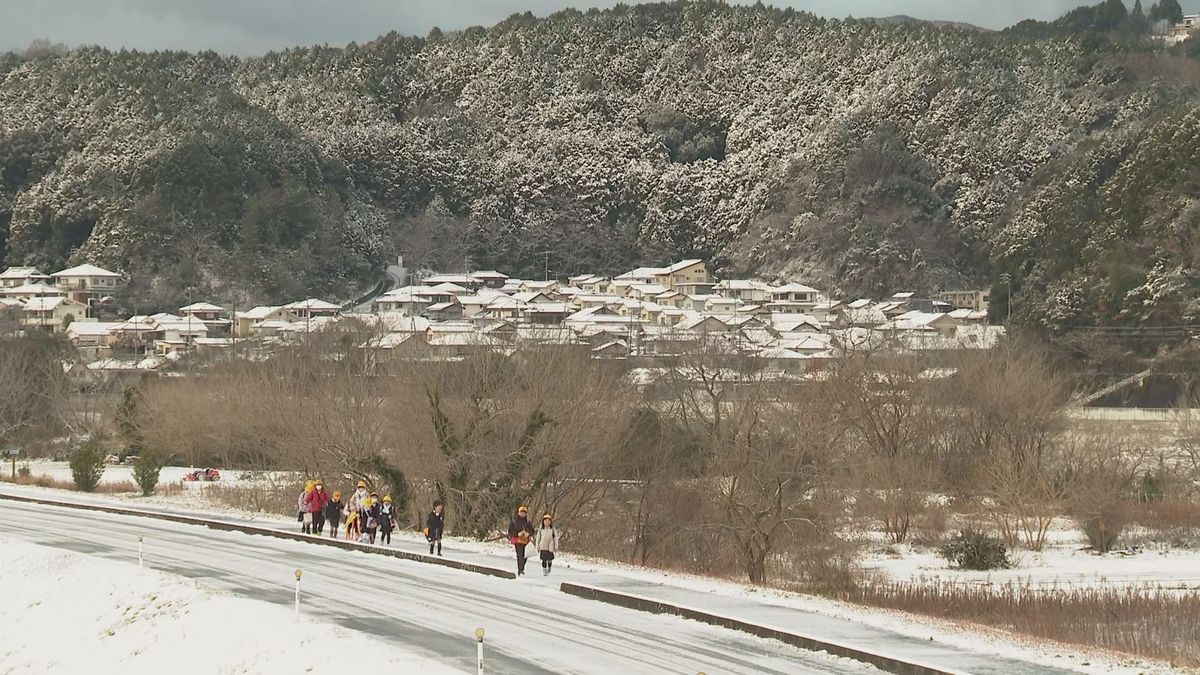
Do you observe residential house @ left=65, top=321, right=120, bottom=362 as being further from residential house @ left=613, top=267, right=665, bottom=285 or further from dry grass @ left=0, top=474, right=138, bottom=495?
residential house @ left=613, top=267, right=665, bottom=285

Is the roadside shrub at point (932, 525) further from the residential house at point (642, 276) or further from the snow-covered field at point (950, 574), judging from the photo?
the residential house at point (642, 276)

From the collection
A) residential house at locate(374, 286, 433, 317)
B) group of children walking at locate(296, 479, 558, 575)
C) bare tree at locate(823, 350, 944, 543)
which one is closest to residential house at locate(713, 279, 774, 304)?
residential house at locate(374, 286, 433, 317)

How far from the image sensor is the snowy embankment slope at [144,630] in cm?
2005

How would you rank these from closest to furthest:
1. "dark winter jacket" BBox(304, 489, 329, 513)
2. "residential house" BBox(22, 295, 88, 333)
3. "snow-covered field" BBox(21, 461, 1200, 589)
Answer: "dark winter jacket" BBox(304, 489, 329, 513) → "snow-covered field" BBox(21, 461, 1200, 589) → "residential house" BBox(22, 295, 88, 333)

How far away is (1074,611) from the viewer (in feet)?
87.8

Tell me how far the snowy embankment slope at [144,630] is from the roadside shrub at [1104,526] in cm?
2711

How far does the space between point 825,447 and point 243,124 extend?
11023cm

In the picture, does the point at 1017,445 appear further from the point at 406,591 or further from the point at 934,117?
the point at 934,117

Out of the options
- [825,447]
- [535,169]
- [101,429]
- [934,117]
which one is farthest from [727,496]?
[535,169]

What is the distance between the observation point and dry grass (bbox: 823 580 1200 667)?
2166cm

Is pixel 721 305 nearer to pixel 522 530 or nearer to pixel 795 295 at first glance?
pixel 795 295

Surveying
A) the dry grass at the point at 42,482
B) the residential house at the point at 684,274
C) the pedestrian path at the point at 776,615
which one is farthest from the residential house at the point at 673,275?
the pedestrian path at the point at 776,615

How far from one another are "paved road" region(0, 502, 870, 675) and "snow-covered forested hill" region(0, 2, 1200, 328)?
7057 cm

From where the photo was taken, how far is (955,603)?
26.6m
